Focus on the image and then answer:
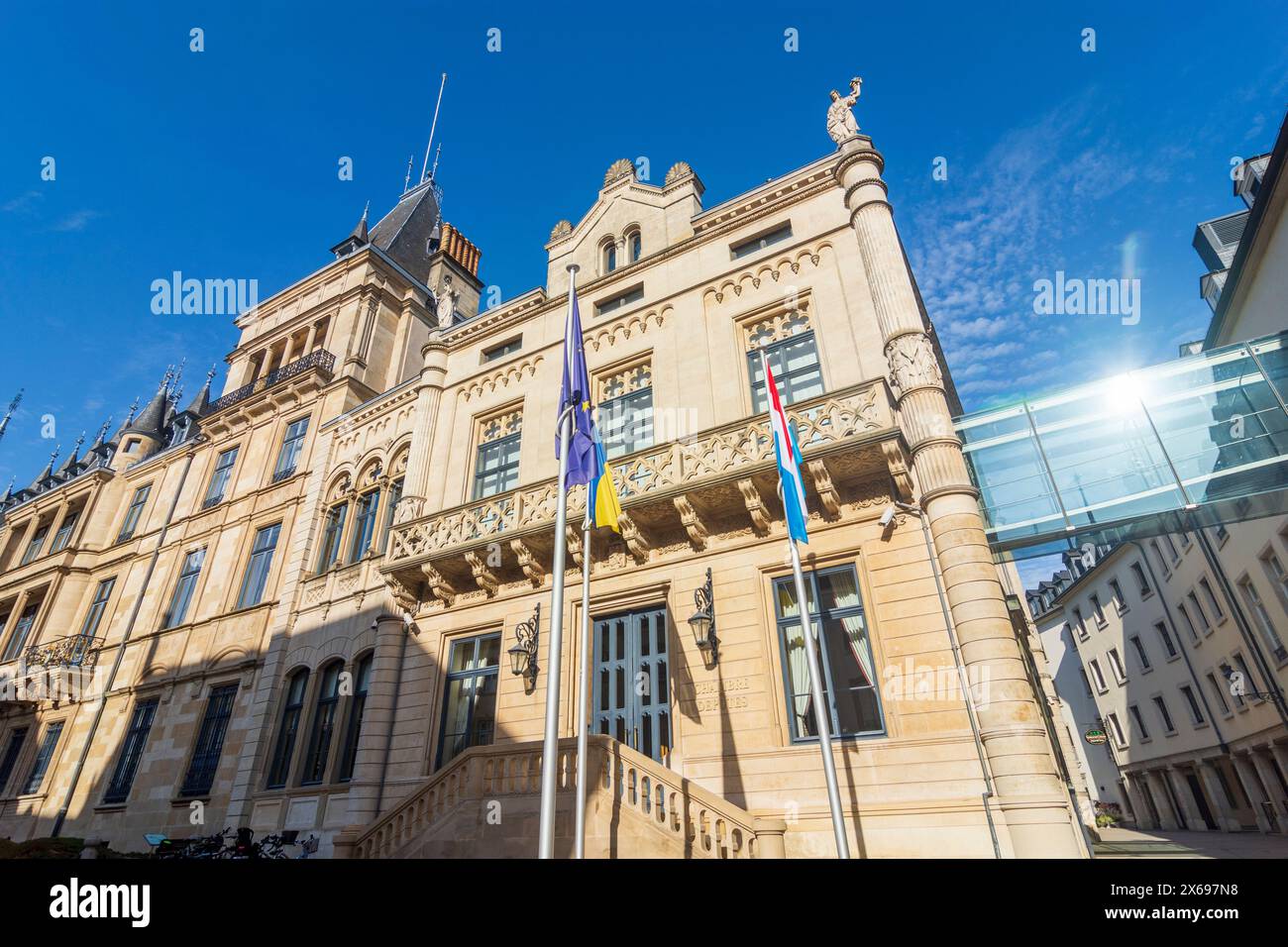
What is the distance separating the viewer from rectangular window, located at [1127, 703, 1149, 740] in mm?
35062

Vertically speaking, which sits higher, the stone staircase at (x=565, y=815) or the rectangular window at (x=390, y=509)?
the rectangular window at (x=390, y=509)

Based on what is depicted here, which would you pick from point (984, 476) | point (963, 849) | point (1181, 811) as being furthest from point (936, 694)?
point (1181, 811)

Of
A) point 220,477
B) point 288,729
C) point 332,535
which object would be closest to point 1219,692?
point 288,729

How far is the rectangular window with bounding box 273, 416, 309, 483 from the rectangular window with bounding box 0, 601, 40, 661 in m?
16.4

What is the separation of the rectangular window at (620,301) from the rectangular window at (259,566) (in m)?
14.1

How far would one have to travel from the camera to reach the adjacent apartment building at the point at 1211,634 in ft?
60.5

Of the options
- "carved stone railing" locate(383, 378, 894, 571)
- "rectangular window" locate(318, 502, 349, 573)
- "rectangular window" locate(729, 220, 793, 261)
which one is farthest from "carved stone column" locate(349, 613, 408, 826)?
"rectangular window" locate(729, 220, 793, 261)

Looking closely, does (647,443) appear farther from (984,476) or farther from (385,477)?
(385,477)

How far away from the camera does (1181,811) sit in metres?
32.0

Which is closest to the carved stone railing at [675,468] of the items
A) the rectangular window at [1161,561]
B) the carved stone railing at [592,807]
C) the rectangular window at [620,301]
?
the carved stone railing at [592,807]

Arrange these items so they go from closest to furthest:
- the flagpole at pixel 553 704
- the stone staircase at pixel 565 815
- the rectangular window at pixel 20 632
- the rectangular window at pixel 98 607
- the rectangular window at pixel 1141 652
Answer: the flagpole at pixel 553 704
the stone staircase at pixel 565 815
the rectangular window at pixel 98 607
the rectangular window at pixel 20 632
the rectangular window at pixel 1141 652

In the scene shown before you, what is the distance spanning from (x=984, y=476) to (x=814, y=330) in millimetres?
4959

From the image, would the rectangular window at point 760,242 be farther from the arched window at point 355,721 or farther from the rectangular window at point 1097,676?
the rectangular window at point 1097,676

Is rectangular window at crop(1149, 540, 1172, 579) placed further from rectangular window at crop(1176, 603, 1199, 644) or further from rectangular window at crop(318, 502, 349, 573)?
rectangular window at crop(318, 502, 349, 573)
